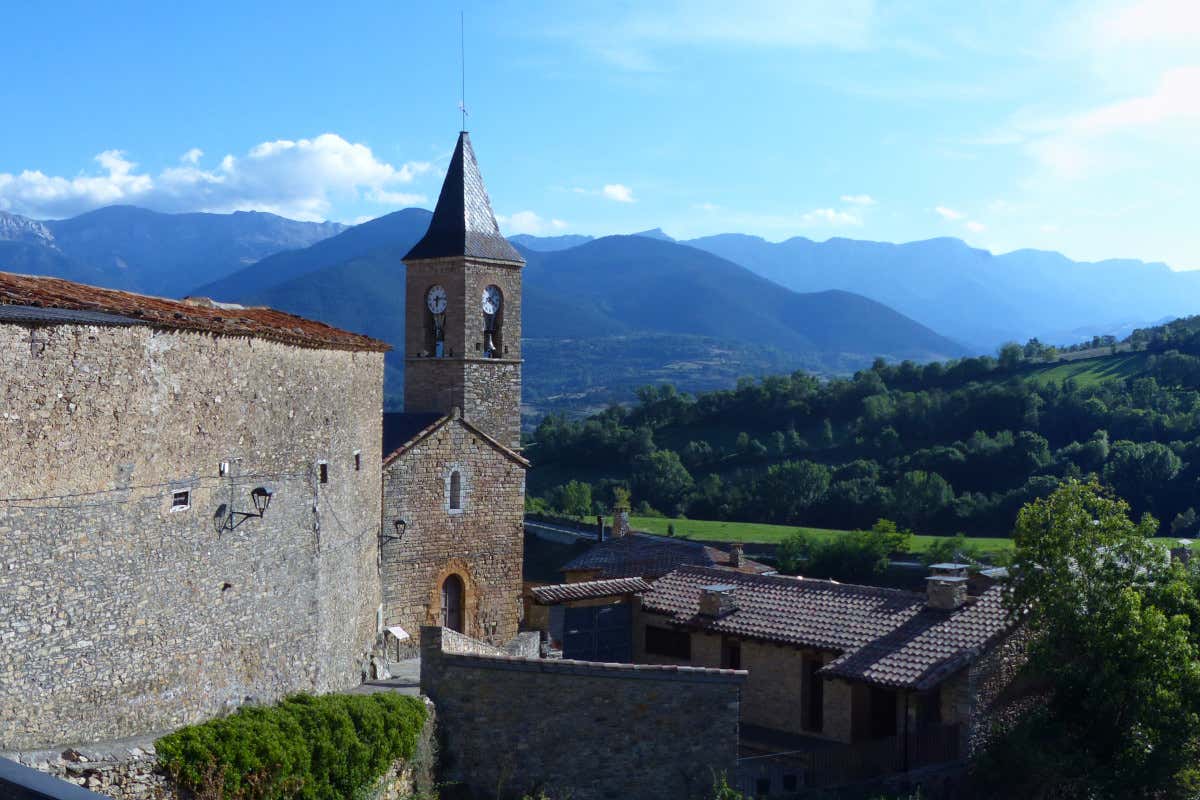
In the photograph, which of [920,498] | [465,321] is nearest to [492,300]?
[465,321]

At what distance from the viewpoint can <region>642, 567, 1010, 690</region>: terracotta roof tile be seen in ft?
61.4

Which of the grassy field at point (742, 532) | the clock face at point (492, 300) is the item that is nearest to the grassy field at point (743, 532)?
the grassy field at point (742, 532)

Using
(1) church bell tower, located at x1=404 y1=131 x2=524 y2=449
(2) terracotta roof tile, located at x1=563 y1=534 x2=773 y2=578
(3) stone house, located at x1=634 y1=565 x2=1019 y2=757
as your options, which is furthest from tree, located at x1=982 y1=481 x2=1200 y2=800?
(1) church bell tower, located at x1=404 y1=131 x2=524 y2=449

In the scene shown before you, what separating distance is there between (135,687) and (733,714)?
27.2 feet

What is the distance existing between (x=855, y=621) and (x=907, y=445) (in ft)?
193

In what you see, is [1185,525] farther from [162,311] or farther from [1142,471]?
[162,311]

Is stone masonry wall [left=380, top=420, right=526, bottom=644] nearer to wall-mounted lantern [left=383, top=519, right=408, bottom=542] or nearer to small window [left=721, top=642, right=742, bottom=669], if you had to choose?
wall-mounted lantern [left=383, top=519, right=408, bottom=542]

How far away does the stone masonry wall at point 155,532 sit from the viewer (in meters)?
10.8

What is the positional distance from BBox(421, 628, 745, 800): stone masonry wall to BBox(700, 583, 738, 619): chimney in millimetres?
5828

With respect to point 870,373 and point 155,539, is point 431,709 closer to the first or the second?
point 155,539

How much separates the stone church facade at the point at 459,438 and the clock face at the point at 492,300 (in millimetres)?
25

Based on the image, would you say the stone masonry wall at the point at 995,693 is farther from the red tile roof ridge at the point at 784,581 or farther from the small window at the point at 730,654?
the small window at the point at 730,654

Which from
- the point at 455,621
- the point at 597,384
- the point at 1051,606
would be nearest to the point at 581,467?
the point at 455,621

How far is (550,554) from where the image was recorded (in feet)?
180
